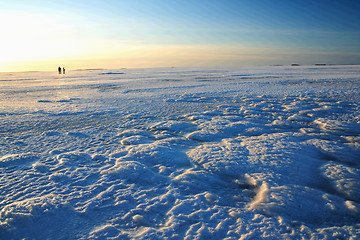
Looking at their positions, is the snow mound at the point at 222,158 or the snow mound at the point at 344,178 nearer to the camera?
the snow mound at the point at 344,178

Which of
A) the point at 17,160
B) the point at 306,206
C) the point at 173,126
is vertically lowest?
the point at 306,206

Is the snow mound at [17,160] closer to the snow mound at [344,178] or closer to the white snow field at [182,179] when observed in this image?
the white snow field at [182,179]

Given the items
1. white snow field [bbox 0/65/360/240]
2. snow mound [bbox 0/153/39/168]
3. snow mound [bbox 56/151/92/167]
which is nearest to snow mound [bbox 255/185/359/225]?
white snow field [bbox 0/65/360/240]

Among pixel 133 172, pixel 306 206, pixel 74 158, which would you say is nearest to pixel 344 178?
pixel 306 206

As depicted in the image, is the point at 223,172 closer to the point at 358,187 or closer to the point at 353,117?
the point at 358,187

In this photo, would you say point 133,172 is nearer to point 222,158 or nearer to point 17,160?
point 222,158

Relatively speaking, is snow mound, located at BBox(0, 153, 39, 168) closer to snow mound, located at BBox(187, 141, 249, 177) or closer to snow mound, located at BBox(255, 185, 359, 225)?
snow mound, located at BBox(187, 141, 249, 177)

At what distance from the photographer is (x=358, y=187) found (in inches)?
98.1

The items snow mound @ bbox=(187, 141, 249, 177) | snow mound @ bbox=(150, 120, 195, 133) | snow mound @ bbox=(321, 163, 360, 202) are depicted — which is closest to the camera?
snow mound @ bbox=(321, 163, 360, 202)

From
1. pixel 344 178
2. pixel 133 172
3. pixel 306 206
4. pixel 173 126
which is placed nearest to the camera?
pixel 306 206

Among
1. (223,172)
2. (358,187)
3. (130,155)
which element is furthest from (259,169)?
(130,155)

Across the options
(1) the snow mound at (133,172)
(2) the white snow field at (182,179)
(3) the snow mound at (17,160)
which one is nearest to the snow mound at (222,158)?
(2) the white snow field at (182,179)

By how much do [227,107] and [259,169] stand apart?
4.28 metres

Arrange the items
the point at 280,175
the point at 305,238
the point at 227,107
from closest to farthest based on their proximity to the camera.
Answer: the point at 305,238
the point at 280,175
the point at 227,107
